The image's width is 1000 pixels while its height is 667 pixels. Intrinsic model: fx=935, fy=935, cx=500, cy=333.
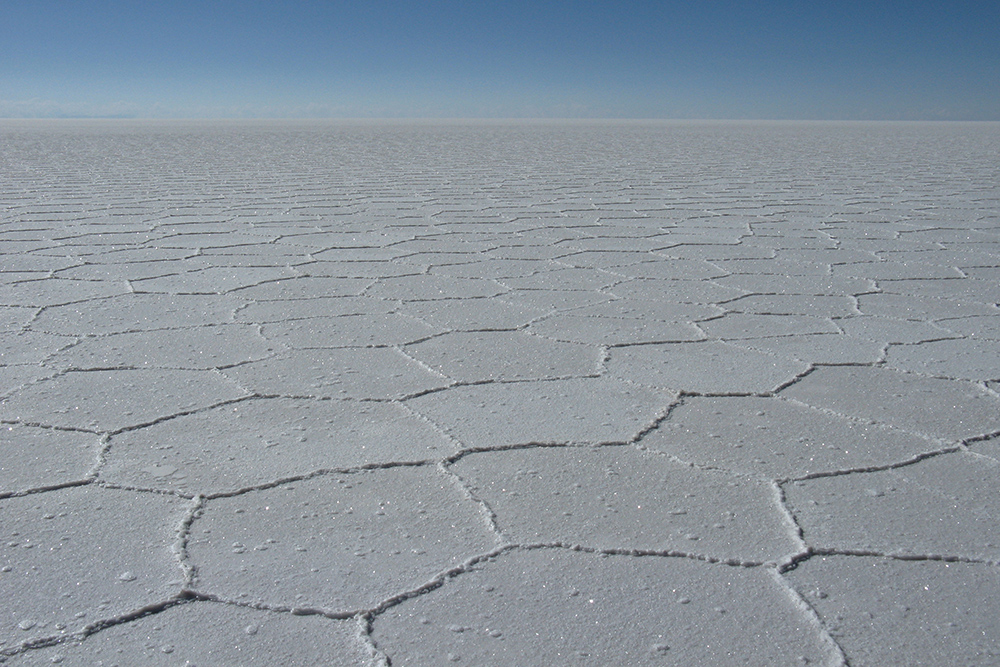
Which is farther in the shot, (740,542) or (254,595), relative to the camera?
(740,542)

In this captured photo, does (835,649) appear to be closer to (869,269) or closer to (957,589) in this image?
(957,589)

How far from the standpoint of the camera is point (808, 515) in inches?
47.5

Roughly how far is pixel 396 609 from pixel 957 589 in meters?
0.62

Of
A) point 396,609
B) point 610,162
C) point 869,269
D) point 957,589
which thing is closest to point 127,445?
point 396,609

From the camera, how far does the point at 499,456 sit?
4.62 feet

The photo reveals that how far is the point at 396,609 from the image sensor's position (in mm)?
990

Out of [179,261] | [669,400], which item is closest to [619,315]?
[669,400]

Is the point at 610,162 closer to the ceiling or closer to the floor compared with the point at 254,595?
closer to the floor

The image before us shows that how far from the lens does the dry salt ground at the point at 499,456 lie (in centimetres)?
96

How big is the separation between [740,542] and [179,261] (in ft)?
7.79

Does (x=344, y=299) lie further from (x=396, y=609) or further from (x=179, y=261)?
(x=396, y=609)

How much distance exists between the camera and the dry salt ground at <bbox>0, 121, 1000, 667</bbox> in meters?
0.96

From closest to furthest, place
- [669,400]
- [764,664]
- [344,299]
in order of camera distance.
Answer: [764,664]
[669,400]
[344,299]

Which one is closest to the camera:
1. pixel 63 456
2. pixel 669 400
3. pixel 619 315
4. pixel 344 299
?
pixel 63 456
